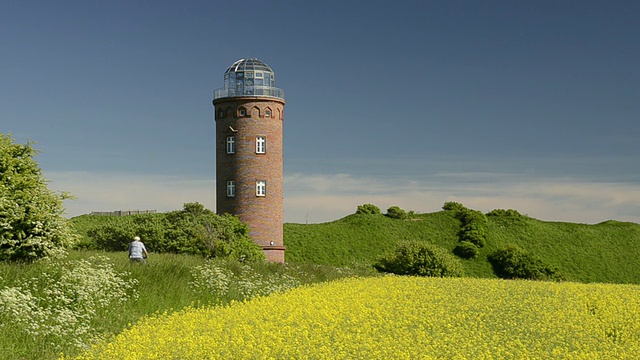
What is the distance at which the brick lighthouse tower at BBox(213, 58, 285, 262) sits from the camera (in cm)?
4844

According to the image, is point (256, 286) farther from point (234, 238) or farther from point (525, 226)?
point (525, 226)

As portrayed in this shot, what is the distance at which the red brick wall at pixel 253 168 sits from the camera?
159 ft

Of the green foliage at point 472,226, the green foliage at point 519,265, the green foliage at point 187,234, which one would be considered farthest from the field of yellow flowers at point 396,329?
the green foliage at point 472,226

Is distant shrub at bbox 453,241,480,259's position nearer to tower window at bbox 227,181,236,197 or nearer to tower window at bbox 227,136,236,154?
tower window at bbox 227,181,236,197

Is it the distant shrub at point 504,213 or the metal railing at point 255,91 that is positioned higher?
the metal railing at point 255,91

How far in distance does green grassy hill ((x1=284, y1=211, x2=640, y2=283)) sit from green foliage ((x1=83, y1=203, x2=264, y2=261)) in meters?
16.3

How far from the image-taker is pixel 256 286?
26.4 m

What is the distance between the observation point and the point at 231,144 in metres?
49.0

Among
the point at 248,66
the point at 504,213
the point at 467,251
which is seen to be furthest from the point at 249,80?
the point at 504,213

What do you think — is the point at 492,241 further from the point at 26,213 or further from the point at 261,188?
the point at 26,213

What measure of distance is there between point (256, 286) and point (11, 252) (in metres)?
8.34

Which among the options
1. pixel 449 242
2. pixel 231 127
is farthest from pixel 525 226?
pixel 231 127

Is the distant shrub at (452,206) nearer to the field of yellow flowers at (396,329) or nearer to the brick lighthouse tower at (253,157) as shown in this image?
the brick lighthouse tower at (253,157)

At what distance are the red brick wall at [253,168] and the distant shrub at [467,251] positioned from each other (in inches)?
812
